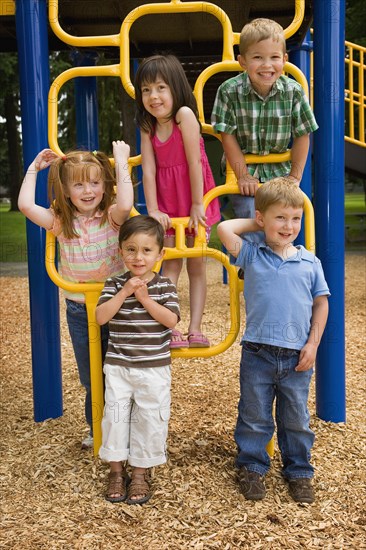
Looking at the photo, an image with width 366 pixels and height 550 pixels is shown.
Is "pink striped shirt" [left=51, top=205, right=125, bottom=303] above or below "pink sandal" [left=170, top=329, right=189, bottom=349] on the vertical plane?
above

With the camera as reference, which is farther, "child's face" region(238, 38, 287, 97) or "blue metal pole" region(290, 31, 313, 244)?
"blue metal pole" region(290, 31, 313, 244)

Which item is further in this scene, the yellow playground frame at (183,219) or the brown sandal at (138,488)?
the yellow playground frame at (183,219)

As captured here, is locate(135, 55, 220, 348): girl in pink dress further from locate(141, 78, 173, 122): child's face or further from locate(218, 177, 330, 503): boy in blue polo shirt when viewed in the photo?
locate(218, 177, 330, 503): boy in blue polo shirt

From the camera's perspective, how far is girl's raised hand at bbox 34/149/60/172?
2.78 m

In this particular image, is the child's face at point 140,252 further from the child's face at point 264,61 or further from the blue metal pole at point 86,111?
the blue metal pole at point 86,111

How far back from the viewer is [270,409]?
2.59m

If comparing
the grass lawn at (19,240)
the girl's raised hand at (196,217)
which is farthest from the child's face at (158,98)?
the grass lawn at (19,240)

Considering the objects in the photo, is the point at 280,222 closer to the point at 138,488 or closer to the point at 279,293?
the point at 279,293

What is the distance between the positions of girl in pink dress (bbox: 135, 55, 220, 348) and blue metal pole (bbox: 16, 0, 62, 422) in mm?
687

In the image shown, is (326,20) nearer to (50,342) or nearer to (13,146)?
(50,342)

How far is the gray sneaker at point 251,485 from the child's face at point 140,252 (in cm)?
93

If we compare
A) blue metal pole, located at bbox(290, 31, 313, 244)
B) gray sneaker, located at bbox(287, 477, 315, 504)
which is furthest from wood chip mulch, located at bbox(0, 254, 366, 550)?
blue metal pole, located at bbox(290, 31, 313, 244)

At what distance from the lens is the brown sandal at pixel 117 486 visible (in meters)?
2.55

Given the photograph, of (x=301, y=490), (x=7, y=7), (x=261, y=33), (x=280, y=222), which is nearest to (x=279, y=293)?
(x=280, y=222)
